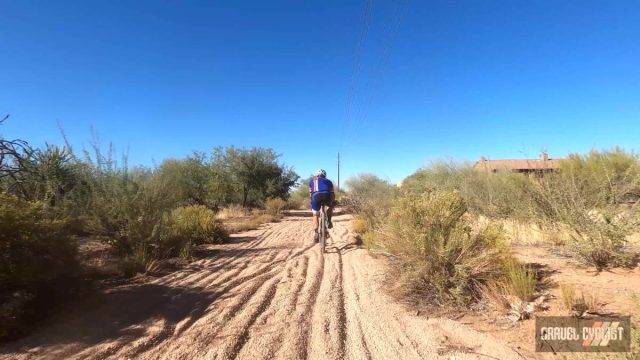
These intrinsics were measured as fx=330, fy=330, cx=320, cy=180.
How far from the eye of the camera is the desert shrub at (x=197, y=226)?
28.1 ft

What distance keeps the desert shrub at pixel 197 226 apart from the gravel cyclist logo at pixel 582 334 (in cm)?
739

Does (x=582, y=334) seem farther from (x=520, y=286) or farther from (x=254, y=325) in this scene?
(x=254, y=325)

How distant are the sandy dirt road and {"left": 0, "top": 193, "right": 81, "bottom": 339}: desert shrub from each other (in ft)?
1.00

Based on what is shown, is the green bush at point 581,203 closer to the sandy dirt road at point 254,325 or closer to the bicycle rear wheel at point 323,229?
the bicycle rear wheel at point 323,229

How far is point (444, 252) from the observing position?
438cm

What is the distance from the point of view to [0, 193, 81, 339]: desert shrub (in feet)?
11.8

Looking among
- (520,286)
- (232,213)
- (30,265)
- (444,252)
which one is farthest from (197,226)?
(232,213)

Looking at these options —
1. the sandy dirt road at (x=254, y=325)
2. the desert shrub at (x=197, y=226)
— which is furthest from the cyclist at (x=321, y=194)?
the desert shrub at (x=197, y=226)

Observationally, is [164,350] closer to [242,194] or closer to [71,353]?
[71,353]

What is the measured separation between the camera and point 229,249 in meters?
8.70

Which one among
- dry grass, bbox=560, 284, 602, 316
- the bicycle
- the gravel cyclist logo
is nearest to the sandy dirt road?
the gravel cyclist logo

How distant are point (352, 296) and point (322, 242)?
322 centimetres

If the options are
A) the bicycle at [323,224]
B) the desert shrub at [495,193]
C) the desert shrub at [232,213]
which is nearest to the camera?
the bicycle at [323,224]

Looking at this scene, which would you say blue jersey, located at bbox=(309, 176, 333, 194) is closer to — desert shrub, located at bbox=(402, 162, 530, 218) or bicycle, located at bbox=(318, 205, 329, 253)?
bicycle, located at bbox=(318, 205, 329, 253)
